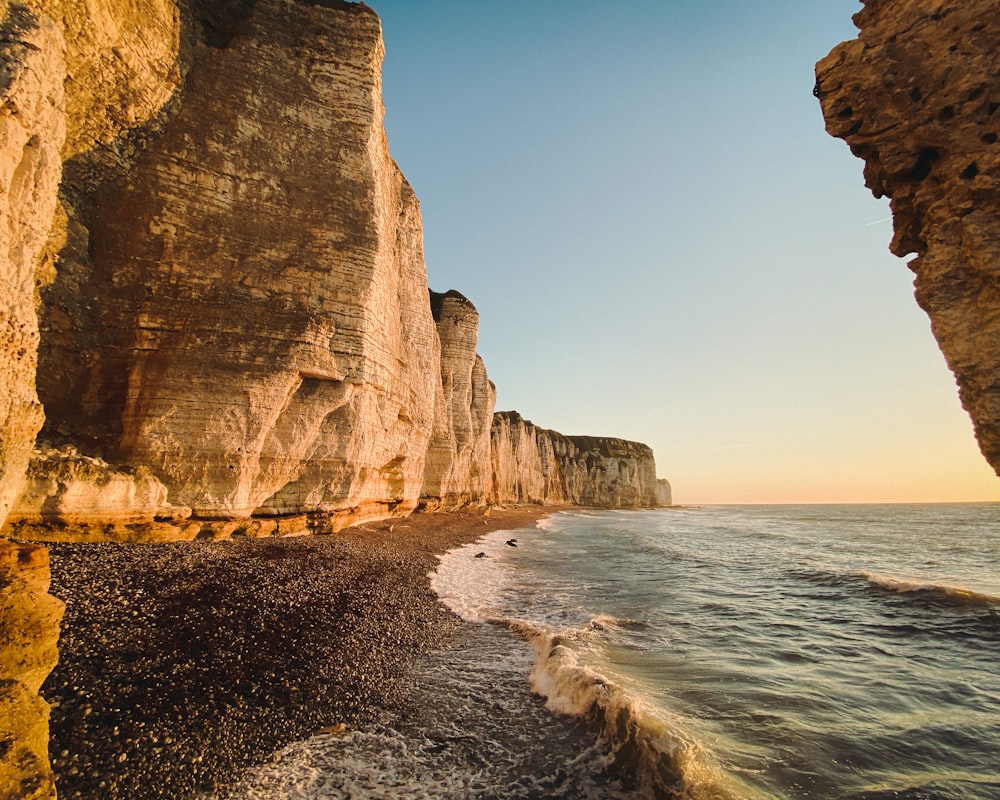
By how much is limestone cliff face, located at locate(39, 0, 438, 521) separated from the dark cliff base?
9.57 ft

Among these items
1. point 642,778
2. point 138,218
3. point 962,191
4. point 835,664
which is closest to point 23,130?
point 138,218

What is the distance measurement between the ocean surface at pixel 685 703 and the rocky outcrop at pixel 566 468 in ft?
139

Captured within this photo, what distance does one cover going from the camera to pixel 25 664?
4117 millimetres

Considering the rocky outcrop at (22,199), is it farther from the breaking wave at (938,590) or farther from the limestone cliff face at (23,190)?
the breaking wave at (938,590)

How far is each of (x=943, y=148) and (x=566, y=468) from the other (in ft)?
273

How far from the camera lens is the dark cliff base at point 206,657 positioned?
3999mm

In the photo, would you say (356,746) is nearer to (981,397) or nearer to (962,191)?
(981,397)

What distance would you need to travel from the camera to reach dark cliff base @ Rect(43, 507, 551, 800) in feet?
13.1

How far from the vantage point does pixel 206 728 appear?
175 inches

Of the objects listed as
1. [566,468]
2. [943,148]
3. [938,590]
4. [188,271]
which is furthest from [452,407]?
→ [566,468]

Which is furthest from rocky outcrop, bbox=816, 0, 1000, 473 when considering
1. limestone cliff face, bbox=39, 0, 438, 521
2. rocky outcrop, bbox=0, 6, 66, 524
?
limestone cliff face, bbox=39, 0, 438, 521

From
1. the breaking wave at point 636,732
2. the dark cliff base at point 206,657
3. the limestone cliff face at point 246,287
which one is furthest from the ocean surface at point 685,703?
the limestone cliff face at point 246,287

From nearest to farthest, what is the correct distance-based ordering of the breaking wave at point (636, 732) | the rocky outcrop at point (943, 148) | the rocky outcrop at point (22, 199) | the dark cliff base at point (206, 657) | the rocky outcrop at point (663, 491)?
the dark cliff base at point (206, 657) < the breaking wave at point (636, 732) < the rocky outcrop at point (943, 148) < the rocky outcrop at point (22, 199) < the rocky outcrop at point (663, 491)

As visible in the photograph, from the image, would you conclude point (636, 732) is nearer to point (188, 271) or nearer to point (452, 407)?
point (188, 271)
